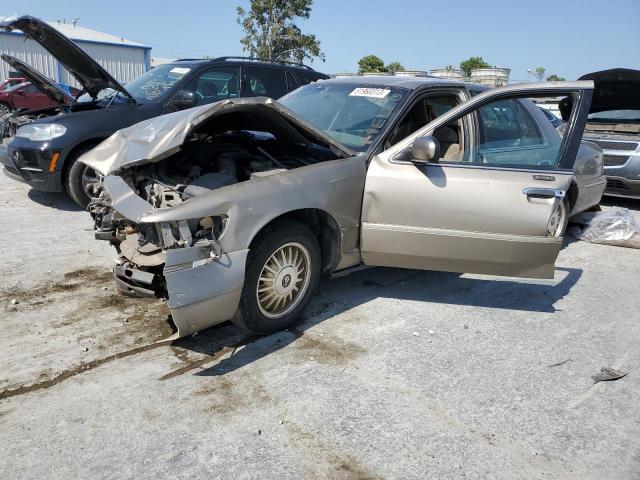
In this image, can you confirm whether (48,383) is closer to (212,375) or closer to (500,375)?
(212,375)

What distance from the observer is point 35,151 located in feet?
20.0

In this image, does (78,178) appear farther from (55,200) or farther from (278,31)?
(278,31)

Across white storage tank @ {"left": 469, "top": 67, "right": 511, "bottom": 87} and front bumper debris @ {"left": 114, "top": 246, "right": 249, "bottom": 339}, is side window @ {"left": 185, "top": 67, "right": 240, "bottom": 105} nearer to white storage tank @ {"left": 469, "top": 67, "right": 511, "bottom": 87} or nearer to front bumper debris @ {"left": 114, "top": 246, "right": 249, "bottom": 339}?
front bumper debris @ {"left": 114, "top": 246, "right": 249, "bottom": 339}

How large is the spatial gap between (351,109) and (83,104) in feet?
13.3

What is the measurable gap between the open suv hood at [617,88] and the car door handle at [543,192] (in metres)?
5.11

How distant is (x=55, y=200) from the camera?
6.95m

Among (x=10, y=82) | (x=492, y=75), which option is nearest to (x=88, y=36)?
(x=10, y=82)

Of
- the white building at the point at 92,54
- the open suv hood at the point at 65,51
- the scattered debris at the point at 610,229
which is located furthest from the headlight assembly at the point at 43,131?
the white building at the point at 92,54

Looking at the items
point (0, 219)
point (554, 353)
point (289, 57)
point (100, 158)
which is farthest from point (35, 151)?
point (289, 57)

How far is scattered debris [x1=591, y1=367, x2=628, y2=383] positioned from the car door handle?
1.22m

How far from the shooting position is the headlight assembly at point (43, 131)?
20.2 ft

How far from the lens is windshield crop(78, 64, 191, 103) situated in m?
6.80

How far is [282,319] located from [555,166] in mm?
2335

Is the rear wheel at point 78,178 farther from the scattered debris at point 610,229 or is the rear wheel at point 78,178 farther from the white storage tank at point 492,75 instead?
the white storage tank at point 492,75
